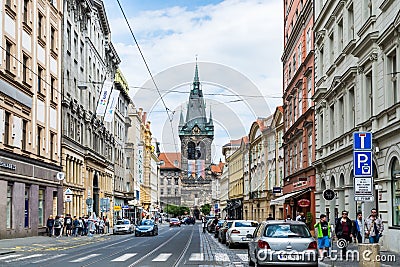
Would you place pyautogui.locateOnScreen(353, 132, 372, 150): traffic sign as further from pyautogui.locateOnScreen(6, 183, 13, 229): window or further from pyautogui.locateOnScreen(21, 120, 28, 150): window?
pyautogui.locateOnScreen(21, 120, 28, 150): window

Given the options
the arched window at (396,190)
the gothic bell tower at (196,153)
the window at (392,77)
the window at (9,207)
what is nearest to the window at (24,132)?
the window at (9,207)

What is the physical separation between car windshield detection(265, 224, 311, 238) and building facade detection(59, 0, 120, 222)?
26878 millimetres

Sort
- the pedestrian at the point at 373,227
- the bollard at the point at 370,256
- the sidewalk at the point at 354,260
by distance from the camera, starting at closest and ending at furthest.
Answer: the bollard at the point at 370,256 < the sidewalk at the point at 354,260 < the pedestrian at the point at 373,227

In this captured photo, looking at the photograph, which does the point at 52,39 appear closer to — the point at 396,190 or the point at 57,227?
the point at 57,227

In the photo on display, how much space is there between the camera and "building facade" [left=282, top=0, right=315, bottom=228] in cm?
4216

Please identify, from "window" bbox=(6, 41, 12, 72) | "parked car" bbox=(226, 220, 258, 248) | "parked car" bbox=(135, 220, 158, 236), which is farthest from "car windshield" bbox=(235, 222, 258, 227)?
"parked car" bbox=(135, 220, 158, 236)

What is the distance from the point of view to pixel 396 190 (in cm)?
2400

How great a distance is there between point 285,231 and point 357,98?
481 inches

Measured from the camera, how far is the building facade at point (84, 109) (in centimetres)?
5269

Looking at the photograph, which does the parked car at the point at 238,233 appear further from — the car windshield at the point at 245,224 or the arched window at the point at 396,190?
the arched window at the point at 396,190

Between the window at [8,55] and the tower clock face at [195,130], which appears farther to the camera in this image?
the tower clock face at [195,130]

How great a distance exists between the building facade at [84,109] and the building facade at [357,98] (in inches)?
702

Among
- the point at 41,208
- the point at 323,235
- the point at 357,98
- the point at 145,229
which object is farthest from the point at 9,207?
the point at 323,235

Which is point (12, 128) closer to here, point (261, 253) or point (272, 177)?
point (261, 253)
